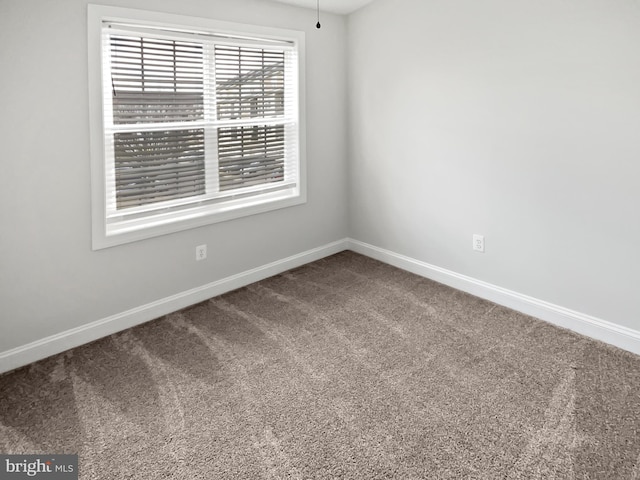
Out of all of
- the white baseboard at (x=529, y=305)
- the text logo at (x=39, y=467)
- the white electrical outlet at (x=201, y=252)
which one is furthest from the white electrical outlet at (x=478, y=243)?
the text logo at (x=39, y=467)

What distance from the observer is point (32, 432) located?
6.57 feet

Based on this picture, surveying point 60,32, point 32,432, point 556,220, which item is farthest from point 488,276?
point 60,32

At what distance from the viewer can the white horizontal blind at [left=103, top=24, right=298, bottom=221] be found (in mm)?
2852

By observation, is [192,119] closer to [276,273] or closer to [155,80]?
[155,80]

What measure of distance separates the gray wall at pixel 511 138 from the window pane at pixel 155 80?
1.58 metres

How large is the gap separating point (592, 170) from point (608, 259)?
0.54 meters

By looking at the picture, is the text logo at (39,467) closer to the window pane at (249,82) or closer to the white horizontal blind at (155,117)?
the white horizontal blind at (155,117)

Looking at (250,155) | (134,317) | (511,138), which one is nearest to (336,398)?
(134,317)

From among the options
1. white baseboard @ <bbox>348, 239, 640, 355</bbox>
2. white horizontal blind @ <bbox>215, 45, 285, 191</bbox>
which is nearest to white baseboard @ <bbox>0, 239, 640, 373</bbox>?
white baseboard @ <bbox>348, 239, 640, 355</bbox>

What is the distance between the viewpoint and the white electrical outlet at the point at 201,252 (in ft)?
10.9

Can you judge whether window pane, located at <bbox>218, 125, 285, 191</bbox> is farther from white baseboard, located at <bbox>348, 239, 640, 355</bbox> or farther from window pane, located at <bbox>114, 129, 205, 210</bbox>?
white baseboard, located at <bbox>348, 239, 640, 355</bbox>

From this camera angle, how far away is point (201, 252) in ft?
11.0

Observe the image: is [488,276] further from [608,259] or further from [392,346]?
[392,346]

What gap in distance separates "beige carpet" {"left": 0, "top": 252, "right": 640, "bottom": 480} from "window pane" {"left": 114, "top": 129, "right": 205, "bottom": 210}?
0.88 m
